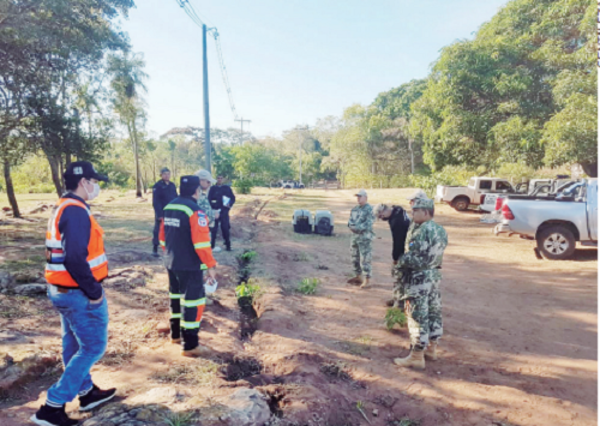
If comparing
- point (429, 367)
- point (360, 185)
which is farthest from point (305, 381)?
point (360, 185)

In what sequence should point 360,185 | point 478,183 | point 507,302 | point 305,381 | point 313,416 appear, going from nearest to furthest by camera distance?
point 313,416, point 305,381, point 507,302, point 478,183, point 360,185

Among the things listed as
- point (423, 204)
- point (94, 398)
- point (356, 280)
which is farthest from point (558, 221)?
point (94, 398)

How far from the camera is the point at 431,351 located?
4387 millimetres

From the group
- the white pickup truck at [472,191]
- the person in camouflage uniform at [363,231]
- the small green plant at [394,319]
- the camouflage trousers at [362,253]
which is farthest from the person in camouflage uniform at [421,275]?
the white pickup truck at [472,191]

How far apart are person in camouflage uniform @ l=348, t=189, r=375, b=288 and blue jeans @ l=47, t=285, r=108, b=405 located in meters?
4.38

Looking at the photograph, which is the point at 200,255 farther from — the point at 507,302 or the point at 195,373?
the point at 507,302

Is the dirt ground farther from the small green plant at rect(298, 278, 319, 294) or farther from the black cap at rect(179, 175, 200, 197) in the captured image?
the black cap at rect(179, 175, 200, 197)

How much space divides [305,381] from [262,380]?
428 mm

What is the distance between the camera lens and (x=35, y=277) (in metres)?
6.53

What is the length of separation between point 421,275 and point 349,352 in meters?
1.28

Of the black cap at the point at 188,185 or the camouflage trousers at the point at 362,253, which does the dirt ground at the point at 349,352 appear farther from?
the black cap at the point at 188,185

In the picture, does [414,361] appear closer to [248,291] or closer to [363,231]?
[363,231]

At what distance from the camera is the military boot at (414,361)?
4.13 meters

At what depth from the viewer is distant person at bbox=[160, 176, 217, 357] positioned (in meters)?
4.02
